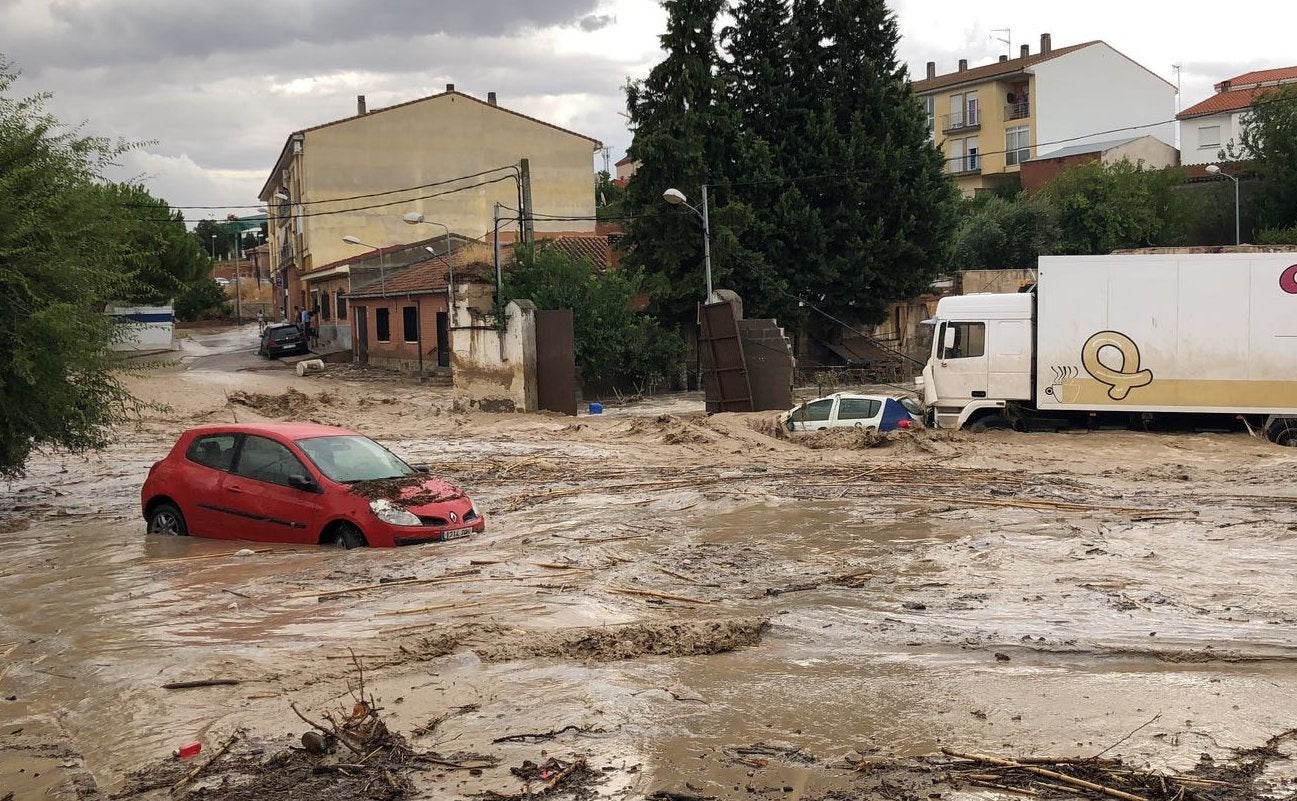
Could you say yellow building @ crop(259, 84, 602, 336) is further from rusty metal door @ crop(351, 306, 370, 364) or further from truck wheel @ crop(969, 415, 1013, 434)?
truck wheel @ crop(969, 415, 1013, 434)

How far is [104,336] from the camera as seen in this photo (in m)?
15.4

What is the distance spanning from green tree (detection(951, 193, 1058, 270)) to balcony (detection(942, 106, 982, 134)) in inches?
819

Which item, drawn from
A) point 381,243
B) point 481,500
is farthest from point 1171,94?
point 481,500

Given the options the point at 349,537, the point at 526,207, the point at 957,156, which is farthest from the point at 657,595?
the point at 957,156

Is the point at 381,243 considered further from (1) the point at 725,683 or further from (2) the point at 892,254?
(1) the point at 725,683

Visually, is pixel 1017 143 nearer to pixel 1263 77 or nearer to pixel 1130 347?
pixel 1263 77

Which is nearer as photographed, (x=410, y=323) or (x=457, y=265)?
(x=457, y=265)

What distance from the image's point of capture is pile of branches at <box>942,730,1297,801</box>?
17.2 feet

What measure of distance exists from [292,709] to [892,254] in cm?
3362

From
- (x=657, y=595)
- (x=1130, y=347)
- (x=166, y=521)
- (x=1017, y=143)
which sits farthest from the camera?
(x=1017, y=143)

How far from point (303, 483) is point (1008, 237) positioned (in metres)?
45.0

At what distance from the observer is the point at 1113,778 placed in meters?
5.41

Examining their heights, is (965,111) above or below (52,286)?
above

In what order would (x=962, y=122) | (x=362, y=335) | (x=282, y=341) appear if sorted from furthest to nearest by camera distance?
(x=962, y=122) < (x=362, y=335) < (x=282, y=341)
